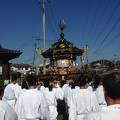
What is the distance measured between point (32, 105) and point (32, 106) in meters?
0.02

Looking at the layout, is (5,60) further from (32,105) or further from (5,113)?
(5,113)

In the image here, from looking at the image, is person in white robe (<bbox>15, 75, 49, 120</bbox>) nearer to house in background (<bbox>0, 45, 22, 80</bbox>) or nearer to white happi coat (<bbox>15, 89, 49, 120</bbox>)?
white happi coat (<bbox>15, 89, 49, 120</bbox>)

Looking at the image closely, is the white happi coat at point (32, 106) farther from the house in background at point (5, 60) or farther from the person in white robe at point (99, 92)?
the house in background at point (5, 60)

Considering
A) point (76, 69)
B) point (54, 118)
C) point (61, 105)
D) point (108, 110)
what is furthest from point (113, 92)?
point (76, 69)

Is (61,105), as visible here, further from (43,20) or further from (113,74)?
(43,20)

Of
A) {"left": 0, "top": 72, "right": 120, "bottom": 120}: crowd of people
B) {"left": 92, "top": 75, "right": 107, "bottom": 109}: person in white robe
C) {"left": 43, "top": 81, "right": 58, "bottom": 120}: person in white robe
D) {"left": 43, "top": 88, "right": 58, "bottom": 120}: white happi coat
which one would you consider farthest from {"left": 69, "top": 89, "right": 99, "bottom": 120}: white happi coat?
{"left": 43, "top": 88, "right": 58, "bottom": 120}: white happi coat

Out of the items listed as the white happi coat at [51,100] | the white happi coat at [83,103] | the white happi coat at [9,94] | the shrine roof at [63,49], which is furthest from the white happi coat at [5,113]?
the shrine roof at [63,49]

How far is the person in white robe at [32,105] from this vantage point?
848 centimetres

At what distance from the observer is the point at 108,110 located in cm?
407

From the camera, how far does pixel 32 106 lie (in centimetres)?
857

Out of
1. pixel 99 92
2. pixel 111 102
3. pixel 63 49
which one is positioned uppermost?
pixel 63 49

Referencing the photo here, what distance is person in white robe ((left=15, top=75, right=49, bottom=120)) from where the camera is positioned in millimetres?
8484

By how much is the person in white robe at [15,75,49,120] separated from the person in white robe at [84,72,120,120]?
444 cm

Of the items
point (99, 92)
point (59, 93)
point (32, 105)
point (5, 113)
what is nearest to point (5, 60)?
point (59, 93)
